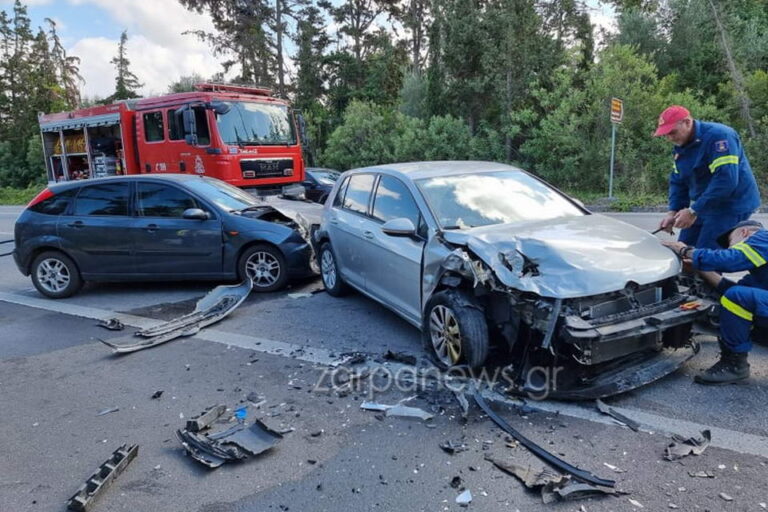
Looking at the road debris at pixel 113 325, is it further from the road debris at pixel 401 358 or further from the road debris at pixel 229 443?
the road debris at pixel 401 358

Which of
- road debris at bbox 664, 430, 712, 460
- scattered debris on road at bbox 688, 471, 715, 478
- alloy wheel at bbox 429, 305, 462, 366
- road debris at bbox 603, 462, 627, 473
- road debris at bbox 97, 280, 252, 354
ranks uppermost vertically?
alloy wheel at bbox 429, 305, 462, 366

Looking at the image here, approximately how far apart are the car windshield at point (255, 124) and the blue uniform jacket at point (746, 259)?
963cm

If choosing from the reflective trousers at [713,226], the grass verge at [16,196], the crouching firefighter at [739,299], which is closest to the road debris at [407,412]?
the crouching firefighter at [739,299]

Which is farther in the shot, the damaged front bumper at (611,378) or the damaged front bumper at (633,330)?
the damaged front bumper at (611,378)

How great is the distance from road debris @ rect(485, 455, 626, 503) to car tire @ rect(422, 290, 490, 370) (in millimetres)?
1026

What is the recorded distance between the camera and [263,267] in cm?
695

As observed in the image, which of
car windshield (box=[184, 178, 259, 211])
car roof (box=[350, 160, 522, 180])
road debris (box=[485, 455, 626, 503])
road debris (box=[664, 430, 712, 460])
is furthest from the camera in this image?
car windshield (box=[184, 178, 259, 211])

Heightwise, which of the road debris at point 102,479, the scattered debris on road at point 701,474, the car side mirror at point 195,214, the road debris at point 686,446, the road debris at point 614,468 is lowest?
the road debris at point 102,479

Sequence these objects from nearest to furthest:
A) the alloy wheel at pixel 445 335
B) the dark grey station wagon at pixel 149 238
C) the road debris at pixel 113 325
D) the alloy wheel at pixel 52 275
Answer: the alloy wheel at pixel 445 335
the road debris at pixel 113 325
the dark grey station wagon at pixel 149 238
the alloy wheel at pixel 52 275

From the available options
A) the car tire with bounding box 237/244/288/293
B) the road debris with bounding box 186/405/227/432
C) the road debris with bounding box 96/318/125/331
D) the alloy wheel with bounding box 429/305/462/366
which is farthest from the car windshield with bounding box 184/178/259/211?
the alloy wheel with bounding box 429/305/462/366

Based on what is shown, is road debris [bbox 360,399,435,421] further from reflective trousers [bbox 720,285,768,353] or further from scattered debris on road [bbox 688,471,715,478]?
reflective trousers [bbox 720,285,768,353]

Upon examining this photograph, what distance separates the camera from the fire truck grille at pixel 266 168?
11.6m

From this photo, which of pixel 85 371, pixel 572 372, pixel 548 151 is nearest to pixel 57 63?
pixel 548 151

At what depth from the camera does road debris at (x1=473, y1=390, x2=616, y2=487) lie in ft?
9.14
